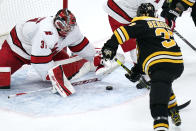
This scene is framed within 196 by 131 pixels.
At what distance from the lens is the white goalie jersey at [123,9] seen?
9.41 ft

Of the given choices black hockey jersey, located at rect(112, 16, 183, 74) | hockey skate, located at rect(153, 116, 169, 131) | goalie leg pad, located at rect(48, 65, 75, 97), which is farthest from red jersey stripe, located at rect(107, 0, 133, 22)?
hockey skate, located at rect(153, 116, 169, 131)

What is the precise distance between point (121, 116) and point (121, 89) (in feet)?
1.62

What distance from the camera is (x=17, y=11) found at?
12.2 ft

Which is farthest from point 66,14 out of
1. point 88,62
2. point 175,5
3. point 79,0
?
point 79,0

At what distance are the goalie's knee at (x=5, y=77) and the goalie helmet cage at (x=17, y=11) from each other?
1083 millimetres

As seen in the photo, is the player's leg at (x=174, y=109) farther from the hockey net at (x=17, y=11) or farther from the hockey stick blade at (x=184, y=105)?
the hockey net at (x=17, y=11)

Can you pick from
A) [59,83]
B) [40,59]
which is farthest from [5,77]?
[59,83]

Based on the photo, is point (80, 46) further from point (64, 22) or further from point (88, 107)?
point (88, 107)

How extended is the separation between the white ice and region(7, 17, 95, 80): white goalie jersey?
0.79 feet

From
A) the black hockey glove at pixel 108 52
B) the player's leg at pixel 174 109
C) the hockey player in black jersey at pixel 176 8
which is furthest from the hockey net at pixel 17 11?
the player's leg at pixel 174 109

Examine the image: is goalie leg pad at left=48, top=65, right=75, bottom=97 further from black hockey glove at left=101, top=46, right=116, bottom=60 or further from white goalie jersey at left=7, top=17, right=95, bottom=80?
black hockey glove at left=101, top=46, right=116, bottom=60

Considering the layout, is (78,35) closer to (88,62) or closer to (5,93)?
(88,62)

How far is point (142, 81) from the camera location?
253 centimetres

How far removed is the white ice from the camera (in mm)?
2078
